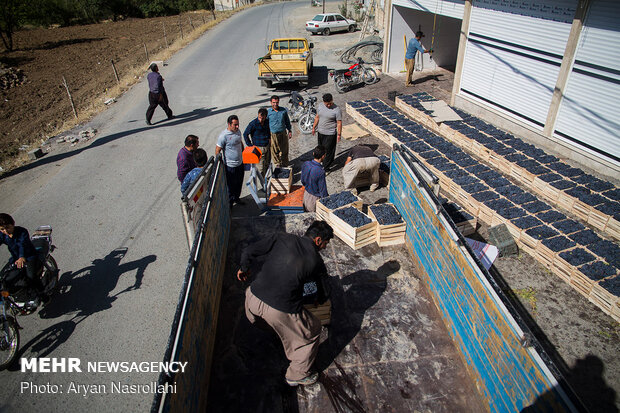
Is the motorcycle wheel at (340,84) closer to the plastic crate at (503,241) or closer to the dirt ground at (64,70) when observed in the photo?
the dirt ground at (64,70)

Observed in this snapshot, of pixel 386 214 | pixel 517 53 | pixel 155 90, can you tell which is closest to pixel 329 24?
pixel 155 90

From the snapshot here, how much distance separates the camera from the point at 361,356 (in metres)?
4.77

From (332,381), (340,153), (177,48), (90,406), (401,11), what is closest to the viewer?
(332,381)

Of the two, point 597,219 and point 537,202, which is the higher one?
point 537,202

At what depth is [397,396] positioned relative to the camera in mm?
4293

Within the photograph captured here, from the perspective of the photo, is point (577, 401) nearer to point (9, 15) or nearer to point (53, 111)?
point (53, 111)

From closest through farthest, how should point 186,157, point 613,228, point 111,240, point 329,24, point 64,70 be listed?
1. point 613,228
2. point 186,157
3. point 111,240
4. point 64,70
5. point 329,24

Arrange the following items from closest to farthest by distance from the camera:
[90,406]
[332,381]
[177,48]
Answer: [332,381] < [90,406] < [177,48]

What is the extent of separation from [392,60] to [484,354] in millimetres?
16689

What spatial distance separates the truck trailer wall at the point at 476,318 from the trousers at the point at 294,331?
180 cm

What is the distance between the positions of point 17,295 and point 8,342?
2.64 feet

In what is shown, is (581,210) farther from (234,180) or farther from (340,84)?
(340,84)

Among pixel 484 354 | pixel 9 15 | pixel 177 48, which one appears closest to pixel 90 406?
pixel 484 354

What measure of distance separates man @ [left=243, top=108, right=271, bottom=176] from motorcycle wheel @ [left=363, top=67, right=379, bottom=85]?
9.35m
